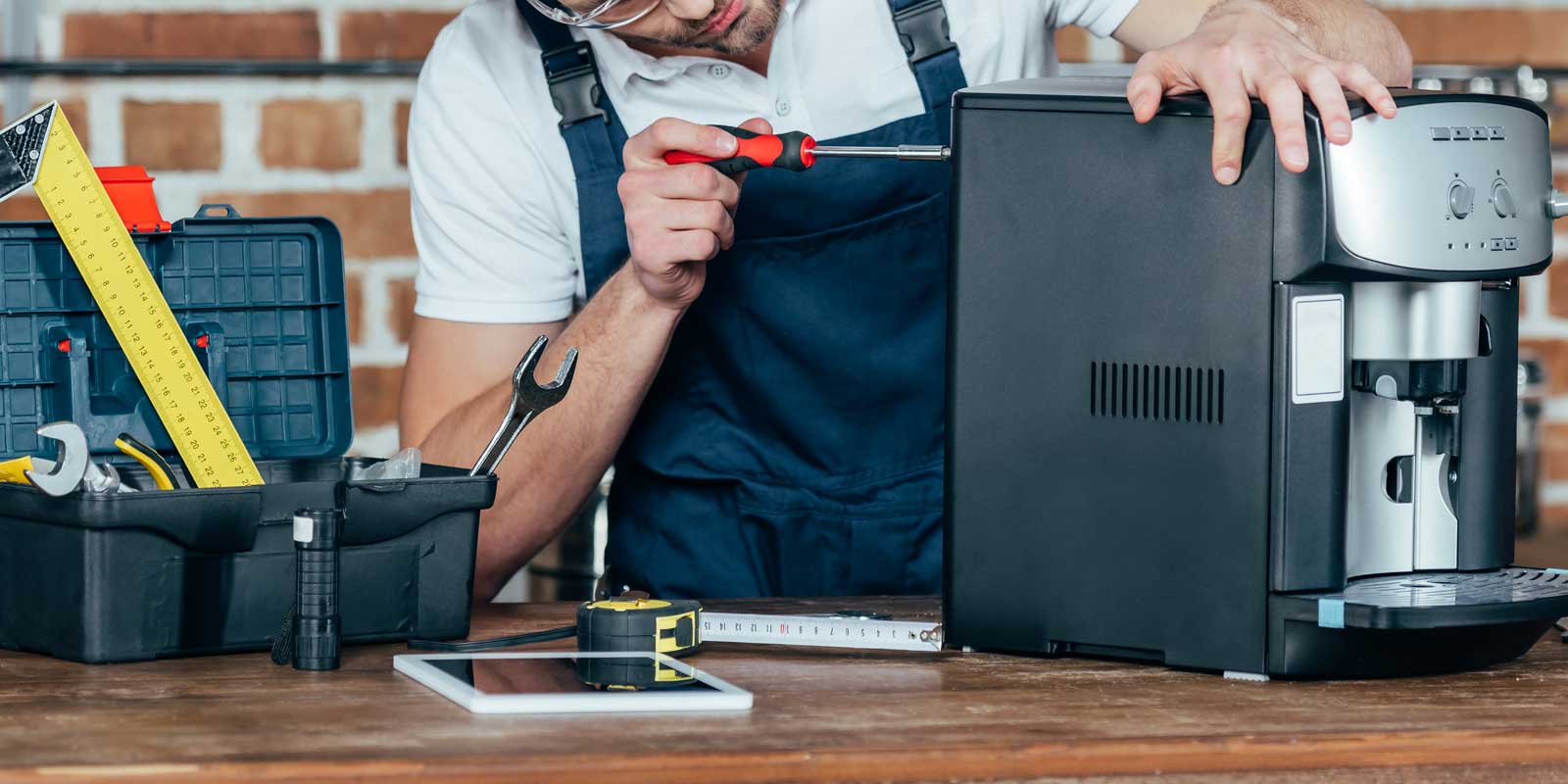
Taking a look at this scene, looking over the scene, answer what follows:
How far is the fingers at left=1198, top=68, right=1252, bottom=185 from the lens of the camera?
3.27 feet

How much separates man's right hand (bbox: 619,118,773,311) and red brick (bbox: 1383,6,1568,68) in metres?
1.30

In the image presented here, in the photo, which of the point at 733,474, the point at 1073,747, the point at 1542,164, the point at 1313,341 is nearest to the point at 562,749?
the point at 1073,747

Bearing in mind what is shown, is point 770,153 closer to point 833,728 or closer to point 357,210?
point 833,728

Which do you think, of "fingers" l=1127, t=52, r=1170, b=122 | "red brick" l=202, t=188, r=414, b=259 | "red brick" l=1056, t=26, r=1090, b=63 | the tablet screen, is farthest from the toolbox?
"red brick" l=1056, t=26, r=1090, b=63

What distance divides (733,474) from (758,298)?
161mm

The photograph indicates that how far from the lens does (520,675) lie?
996 mm

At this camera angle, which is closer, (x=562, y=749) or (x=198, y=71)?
(x=562, y=749)

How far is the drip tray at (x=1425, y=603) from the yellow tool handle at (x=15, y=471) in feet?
2.40

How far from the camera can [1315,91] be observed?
99 centimetres

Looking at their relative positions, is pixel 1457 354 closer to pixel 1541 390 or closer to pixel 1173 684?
pixel 1173 684

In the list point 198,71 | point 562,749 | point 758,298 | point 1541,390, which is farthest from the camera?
point 1541,390

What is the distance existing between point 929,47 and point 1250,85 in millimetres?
595

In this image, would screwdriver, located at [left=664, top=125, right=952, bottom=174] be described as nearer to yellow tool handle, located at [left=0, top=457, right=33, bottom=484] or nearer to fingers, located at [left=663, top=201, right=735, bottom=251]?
fingers, located at [left=663, top=201, right=735, bottom=251]

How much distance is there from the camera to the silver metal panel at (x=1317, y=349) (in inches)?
39.4
